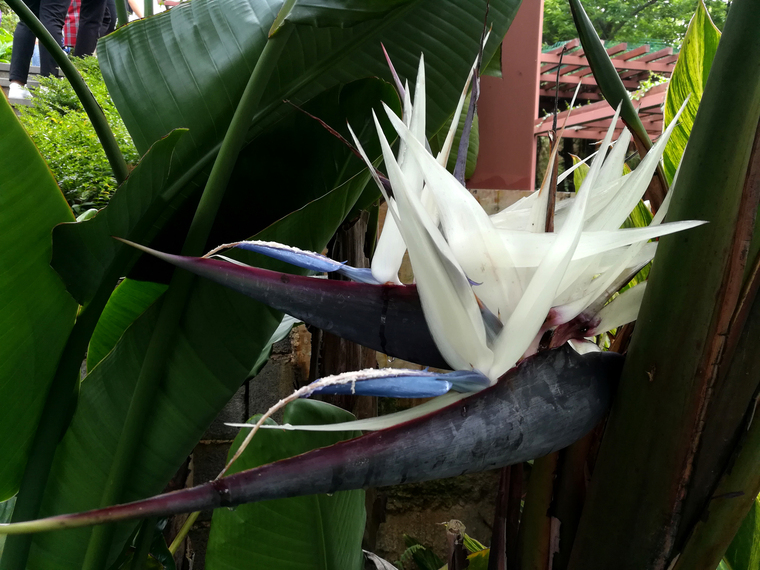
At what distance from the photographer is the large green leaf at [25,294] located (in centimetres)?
34

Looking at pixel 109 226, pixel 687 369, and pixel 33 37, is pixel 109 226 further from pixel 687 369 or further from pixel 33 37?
pixel 33 37

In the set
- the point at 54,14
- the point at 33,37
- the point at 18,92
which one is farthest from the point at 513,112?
the point at 18,92

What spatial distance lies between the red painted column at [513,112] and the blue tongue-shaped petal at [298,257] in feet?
4.38

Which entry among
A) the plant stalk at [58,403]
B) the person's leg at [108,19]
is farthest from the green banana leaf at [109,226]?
the person's leg at [108,19]

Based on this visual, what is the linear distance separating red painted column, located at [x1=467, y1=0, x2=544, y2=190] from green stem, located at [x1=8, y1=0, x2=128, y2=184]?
1.21 metres

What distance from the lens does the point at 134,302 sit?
0.56 metres

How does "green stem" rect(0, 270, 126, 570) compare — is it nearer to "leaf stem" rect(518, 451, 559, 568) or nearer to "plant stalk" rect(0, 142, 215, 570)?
"plant stalk" rect(0, 142, 215, 570)

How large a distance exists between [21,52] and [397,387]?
261 centimetres

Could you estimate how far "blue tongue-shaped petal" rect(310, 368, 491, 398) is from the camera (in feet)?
0.63

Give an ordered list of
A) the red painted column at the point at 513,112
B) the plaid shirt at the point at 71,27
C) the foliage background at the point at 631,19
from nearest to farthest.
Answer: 1. the red painted column at the point at 513,112
2. the plaid shirt at the point at 71,27
3. the foliage background at the point at 631,19

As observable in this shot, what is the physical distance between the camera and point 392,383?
0.20 metres

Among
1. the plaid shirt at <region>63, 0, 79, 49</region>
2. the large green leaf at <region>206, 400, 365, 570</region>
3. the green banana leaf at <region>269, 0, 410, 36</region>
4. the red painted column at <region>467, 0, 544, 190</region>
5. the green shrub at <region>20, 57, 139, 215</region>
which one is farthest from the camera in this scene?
the plaid shirt at <region>63, 0, 79, 49</region>

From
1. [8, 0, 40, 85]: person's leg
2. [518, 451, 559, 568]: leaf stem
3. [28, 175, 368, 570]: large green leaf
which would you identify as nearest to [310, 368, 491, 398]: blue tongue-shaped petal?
[518, 451, 559, 568]: leaf stem

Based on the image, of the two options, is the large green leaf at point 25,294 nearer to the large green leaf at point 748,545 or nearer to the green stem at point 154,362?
the green stem at point 154,362
